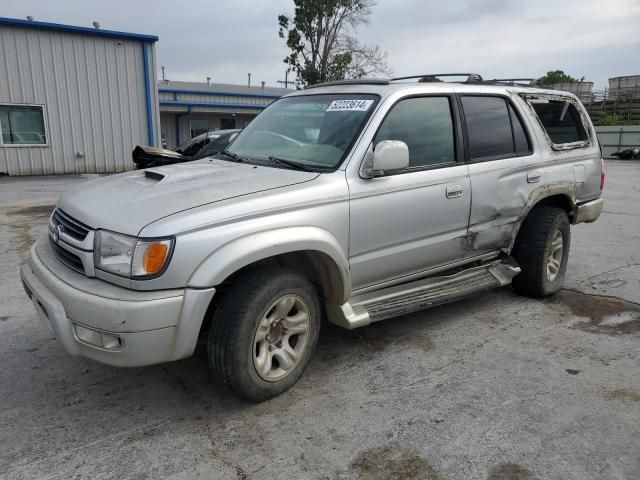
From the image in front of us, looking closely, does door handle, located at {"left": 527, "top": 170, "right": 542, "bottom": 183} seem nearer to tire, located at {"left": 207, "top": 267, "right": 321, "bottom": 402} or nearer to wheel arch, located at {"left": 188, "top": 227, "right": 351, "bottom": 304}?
wheel arch, located at {"left": 188, "top": 227, "right": 351, "bottom": 304}

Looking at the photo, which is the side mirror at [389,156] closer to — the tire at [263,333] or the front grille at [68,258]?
the tire at [263,333]

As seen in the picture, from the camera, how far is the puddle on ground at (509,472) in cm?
243

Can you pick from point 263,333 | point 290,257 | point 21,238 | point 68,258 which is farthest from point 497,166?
point 21,238

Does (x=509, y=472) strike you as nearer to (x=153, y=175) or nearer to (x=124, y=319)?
(x=124, y=319)

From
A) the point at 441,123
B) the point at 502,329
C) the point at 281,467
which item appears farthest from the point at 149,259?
the point at 502,329

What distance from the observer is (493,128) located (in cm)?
429

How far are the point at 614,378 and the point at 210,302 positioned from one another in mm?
2644

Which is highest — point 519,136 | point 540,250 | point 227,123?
point 519,136

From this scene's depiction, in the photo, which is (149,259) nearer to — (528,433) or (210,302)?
(210,302)

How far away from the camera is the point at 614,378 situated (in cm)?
339

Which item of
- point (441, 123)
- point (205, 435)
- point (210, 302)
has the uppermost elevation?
point (441, 123)

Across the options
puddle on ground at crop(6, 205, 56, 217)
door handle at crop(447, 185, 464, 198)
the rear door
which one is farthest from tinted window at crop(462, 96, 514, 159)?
puddle on ground at crop(6, 205, 56, 217)

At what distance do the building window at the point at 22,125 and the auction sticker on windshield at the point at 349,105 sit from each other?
545 inches

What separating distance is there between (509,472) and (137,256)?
2.06m
